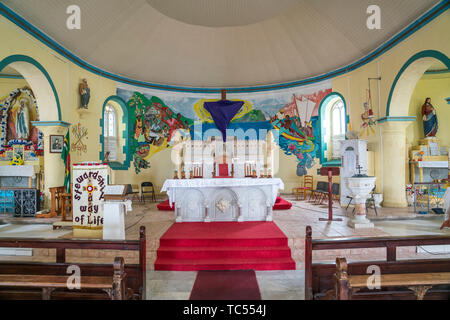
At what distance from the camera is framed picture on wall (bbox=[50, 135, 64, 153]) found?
676 cm

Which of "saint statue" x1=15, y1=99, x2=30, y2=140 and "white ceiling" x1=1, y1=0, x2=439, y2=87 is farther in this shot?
"saint statue" x1=15, y1=99, x2=30, y2=140

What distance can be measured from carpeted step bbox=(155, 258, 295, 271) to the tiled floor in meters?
0.10

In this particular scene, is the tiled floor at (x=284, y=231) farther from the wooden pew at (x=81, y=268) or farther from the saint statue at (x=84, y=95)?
the saint statue at (x=84, y=95)

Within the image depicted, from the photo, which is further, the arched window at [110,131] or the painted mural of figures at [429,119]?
the arched window at [110,131]

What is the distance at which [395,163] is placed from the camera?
23.5 ft

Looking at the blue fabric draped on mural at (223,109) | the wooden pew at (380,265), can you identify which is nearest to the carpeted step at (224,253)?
the wooden pew at (380,265)

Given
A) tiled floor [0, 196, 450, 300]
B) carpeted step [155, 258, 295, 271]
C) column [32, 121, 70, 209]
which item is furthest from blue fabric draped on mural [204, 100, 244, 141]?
column [32, 121, 70, 209]

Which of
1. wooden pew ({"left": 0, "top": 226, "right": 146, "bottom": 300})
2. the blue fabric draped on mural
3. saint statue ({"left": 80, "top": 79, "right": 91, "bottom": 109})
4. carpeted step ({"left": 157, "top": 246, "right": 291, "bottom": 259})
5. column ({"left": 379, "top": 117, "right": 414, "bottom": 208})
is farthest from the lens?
saint statue ({"left": 80, "top": 79, "right": 91, "bottom": 109})

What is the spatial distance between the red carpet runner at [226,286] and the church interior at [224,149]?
0.03 m

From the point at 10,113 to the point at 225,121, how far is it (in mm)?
7234

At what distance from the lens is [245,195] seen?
213 inches

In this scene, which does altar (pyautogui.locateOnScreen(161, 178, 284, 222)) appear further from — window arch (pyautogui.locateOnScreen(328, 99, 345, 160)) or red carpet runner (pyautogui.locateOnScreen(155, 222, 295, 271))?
window arch (pyautogui.locateOnScreen(328, 99, 345, 160))

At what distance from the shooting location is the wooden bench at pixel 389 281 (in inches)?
82.5

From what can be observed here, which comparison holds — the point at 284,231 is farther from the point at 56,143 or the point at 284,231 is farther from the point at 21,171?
the point at 21,171
